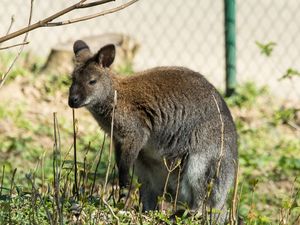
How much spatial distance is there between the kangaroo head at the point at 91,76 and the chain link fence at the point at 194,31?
4.61m

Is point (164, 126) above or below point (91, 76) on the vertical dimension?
below

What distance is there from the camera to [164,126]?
6340mm

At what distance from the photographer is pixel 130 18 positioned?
526 inches

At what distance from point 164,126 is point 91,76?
66cm

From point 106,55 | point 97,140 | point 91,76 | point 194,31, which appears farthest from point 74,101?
point 194,31

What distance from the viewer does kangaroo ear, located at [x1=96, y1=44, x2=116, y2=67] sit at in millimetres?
6313

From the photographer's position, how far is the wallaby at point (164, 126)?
20.4 feet

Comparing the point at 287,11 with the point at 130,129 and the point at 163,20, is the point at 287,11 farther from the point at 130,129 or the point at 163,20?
the point at 130,129

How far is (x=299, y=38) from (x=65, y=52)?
4.54 m

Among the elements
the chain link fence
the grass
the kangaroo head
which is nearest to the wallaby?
the kangaroo head

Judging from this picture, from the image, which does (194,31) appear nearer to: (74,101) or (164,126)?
(164,126)

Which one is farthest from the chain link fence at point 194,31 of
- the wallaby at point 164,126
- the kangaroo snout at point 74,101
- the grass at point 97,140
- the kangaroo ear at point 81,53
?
the kangaroo snout at point 74,101

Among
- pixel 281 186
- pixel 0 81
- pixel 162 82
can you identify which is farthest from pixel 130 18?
pixel 0 81

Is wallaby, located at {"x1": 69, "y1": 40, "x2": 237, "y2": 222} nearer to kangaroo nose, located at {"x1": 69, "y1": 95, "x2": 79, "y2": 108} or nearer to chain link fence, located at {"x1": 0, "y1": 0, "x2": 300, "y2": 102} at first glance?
kangaroo nose, located at {"x1": 69, "y1": 95, "x2": 79, "y2": 108}
